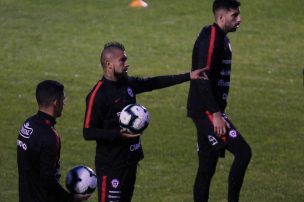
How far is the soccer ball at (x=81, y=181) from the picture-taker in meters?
9.45

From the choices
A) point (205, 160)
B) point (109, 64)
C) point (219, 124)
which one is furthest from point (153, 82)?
point (205, 160)

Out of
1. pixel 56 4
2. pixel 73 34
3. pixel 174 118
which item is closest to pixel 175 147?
pixel 174 118

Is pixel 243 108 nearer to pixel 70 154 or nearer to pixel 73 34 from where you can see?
pixel 70 154

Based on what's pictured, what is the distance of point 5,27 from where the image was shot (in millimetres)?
25656

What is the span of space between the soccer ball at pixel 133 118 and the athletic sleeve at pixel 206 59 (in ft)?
3.95

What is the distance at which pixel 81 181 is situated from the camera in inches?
376

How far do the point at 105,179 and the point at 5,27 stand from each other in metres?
16.1

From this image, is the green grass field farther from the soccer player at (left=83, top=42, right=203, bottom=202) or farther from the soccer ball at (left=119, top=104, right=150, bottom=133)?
the soccer ball at (left=119, top=104, right=150, bottom=133)

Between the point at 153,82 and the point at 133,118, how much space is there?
0.97 metres

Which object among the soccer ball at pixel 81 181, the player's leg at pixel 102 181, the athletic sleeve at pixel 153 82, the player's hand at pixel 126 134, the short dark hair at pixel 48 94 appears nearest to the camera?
the short dark hair at pixel 48 94

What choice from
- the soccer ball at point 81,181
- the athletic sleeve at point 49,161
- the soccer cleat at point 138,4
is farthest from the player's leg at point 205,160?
the soccer cleat at point 138,4

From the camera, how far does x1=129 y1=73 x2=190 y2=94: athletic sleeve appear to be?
10539 mm

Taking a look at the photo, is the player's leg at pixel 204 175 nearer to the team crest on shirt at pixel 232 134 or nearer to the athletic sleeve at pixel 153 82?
the team crest on shirt at pixel 232 134

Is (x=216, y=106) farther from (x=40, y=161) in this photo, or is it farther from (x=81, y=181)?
(x=40, y=161)
